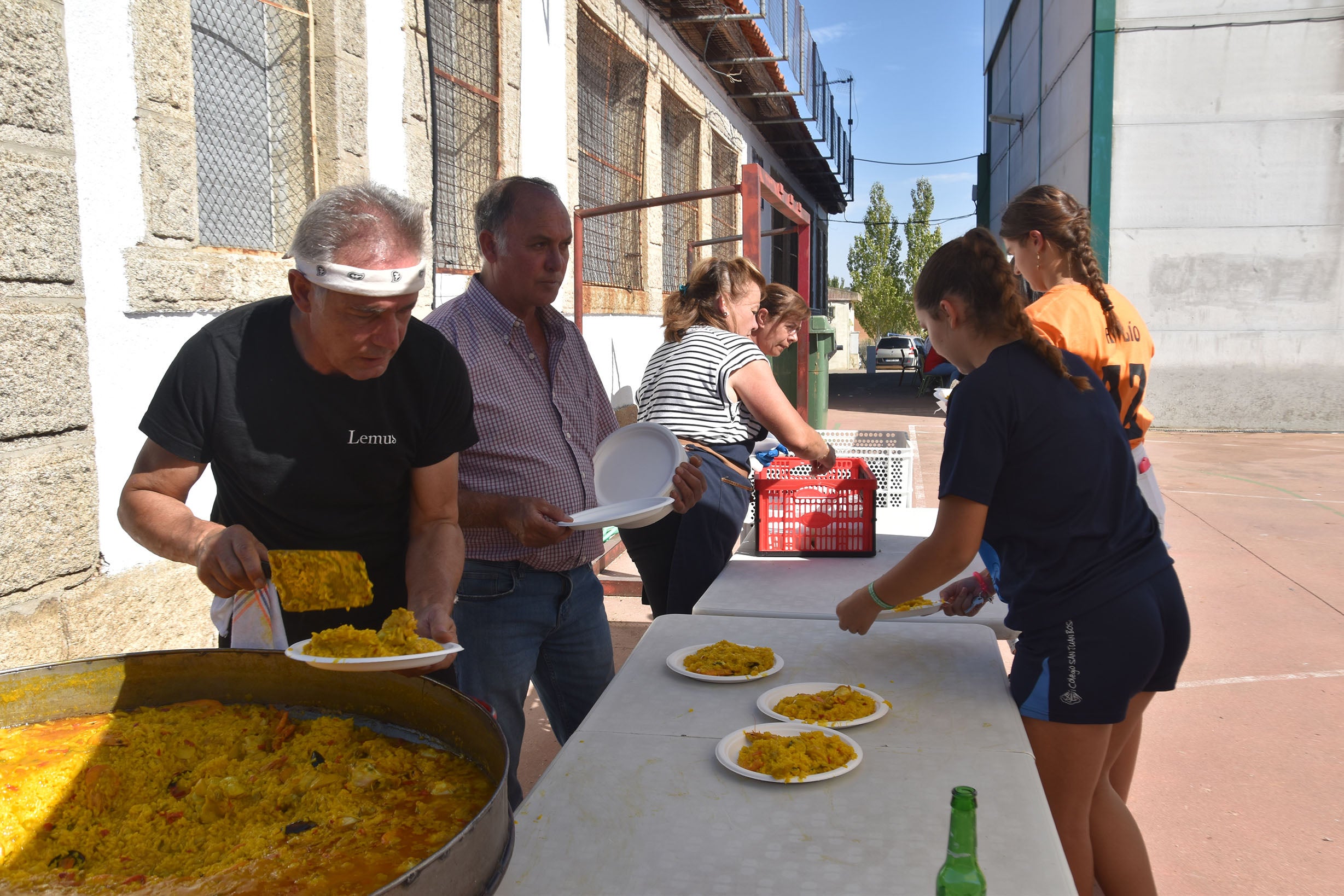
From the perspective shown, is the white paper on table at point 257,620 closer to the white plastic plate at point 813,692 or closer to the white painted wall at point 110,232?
the white plastic plate at point 813,692

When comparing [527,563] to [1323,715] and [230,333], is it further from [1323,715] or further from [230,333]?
[1323,715]

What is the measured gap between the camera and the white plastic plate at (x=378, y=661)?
1.38 meters

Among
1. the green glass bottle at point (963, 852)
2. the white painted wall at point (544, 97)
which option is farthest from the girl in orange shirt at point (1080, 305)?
the white painted wall at point (544, 97)

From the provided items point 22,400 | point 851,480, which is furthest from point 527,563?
point 22,400

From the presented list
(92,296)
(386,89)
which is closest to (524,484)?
(92,296)

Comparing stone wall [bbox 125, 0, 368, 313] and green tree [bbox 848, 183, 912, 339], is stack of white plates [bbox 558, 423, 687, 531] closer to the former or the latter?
stone wall [bbox 125, 0, 368, 313]

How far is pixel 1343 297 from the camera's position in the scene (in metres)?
13.4

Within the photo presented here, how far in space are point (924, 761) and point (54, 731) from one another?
1450 millimetres

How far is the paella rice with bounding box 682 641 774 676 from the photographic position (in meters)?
2.14

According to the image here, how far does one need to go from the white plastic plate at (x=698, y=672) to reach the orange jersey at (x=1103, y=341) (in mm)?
1406

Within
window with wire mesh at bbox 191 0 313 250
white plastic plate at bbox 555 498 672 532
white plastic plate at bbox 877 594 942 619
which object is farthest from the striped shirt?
window with wire mesh at bbox 191 0 313 250

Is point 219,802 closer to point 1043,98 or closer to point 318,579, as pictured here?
point 318,579

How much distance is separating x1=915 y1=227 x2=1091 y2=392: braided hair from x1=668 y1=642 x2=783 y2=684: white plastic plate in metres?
0.90

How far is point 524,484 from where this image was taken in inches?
96.3
